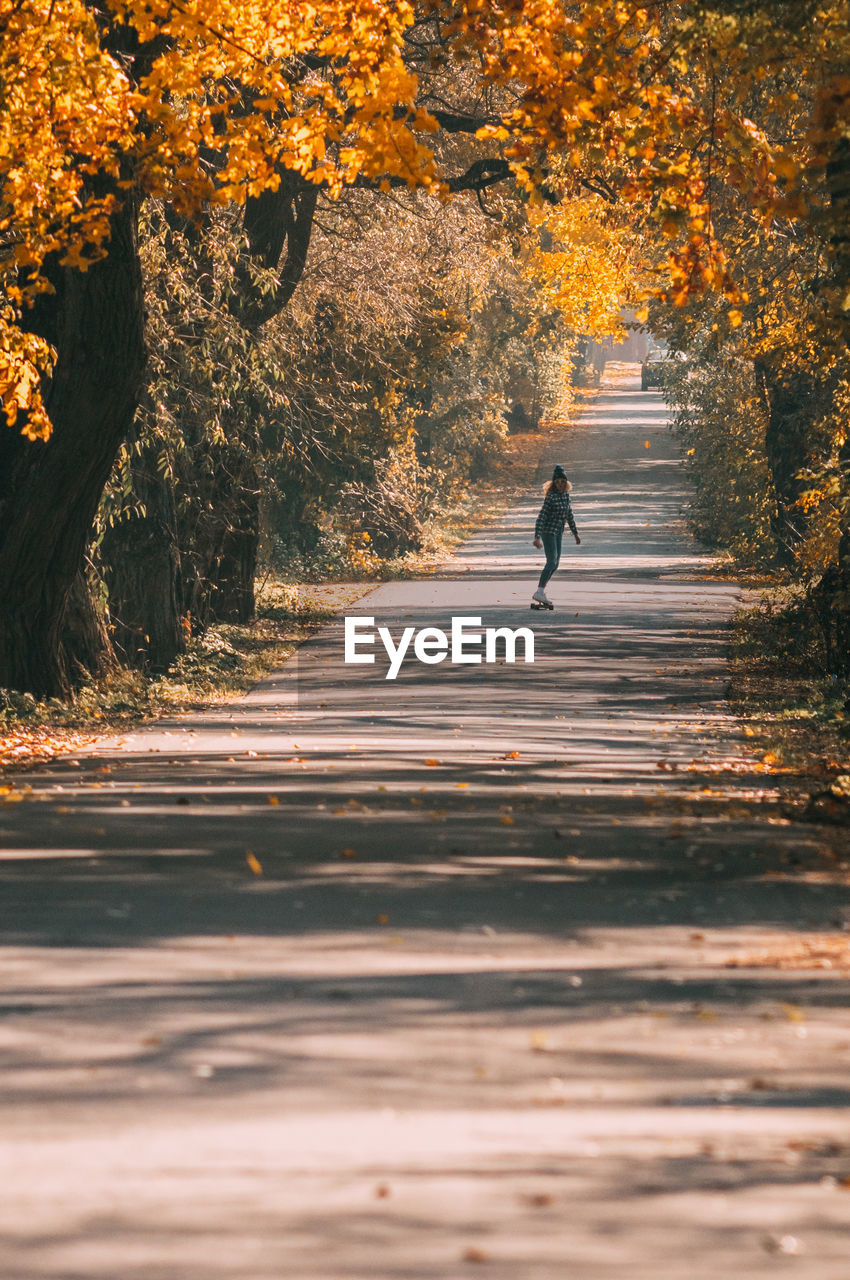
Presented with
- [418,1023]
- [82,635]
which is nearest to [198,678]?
[82,635]

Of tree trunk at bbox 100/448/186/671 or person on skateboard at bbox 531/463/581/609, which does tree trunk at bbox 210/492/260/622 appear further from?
person on skateboard at bbox 531/463/581/609

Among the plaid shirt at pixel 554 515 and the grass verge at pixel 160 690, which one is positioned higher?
the plaid shirt at pixel 554 515

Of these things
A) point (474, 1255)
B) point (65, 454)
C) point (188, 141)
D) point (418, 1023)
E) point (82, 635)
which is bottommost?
point (82, 635)

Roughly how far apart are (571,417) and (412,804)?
2803 inches

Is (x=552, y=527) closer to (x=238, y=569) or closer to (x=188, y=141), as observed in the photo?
(x=238, y=569)

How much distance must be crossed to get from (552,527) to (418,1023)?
21.3 m

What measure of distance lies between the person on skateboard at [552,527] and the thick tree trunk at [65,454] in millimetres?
10380

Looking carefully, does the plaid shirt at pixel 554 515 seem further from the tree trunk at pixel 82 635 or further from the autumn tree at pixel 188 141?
the autumn tree at pixel 188 141

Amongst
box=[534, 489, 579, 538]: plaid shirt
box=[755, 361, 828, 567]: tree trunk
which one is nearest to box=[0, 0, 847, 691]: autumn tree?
box=[534, 489, 579, 538]: plaid shirt

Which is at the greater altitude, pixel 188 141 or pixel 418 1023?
pixel 188 141

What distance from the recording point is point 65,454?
55.8ft

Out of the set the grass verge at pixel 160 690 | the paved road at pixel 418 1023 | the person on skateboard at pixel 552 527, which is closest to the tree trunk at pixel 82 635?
the grass verge at pixel 160 690

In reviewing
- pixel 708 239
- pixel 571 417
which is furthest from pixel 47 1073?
pixel 571 417

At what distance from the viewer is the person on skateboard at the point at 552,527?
27.0 metres
